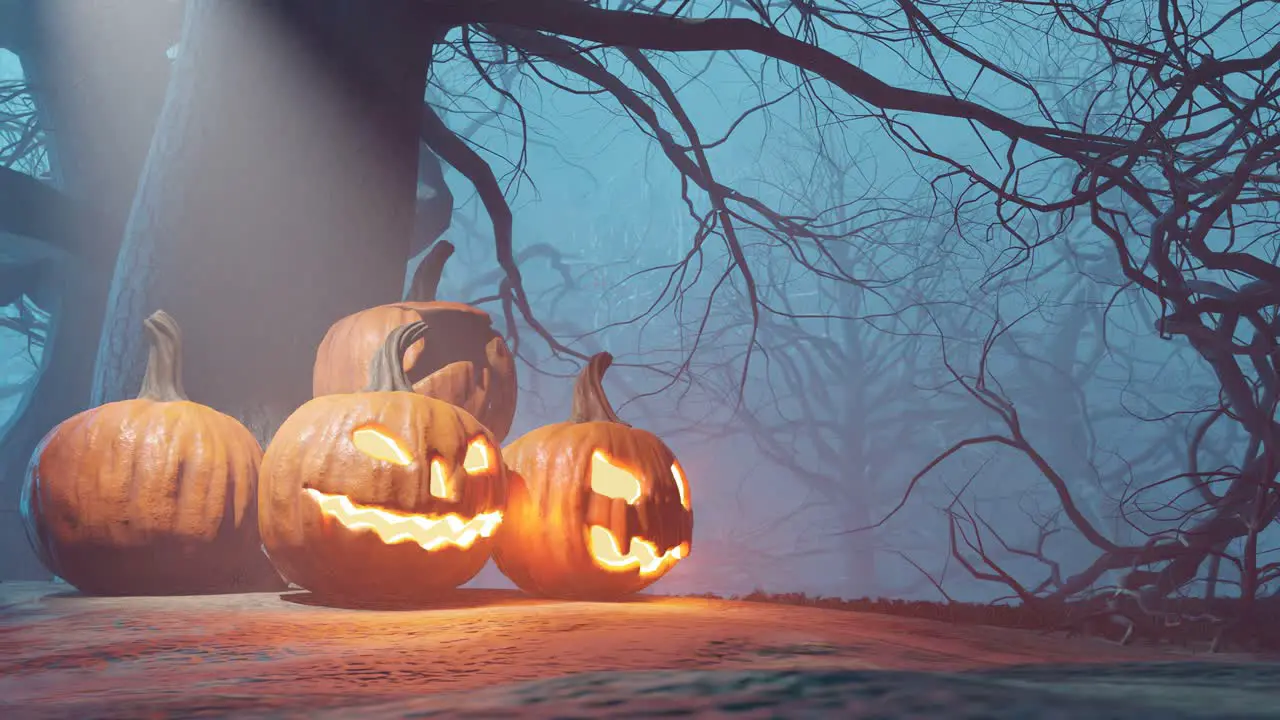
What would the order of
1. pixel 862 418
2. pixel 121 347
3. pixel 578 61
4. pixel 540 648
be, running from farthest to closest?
pixel 862 418
pixel 578 61
pixel 121 347
pixel 540 648

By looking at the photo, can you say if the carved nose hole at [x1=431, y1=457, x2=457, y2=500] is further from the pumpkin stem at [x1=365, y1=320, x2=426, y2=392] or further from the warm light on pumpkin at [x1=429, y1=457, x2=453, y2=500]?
the pumpkin stem at [x1=365, y1=320, x2=426, y2=392]

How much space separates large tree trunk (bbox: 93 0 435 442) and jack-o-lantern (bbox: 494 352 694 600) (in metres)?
0.81

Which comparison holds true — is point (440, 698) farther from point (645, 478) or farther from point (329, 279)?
point (329, 279)

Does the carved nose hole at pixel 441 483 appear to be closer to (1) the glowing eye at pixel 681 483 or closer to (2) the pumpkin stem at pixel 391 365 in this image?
(2) the pumpkin stem at pixel 391 365

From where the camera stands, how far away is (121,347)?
8.59ft

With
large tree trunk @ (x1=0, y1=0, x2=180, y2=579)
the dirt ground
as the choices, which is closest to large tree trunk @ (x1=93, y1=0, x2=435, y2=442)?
the dirt ground

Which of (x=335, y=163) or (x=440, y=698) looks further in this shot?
(x=335, y=163)

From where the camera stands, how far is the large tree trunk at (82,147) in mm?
5953

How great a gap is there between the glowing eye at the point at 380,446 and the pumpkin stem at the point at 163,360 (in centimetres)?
59

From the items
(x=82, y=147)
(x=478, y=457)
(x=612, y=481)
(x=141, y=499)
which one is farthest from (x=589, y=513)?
(x=82, y=147)

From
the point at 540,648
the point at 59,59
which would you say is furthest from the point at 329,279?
the point at 59,59

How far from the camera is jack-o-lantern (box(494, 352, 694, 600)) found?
224 cm

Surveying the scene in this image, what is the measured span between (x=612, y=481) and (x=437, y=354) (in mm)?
767

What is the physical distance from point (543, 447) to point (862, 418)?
10470 millimetres
